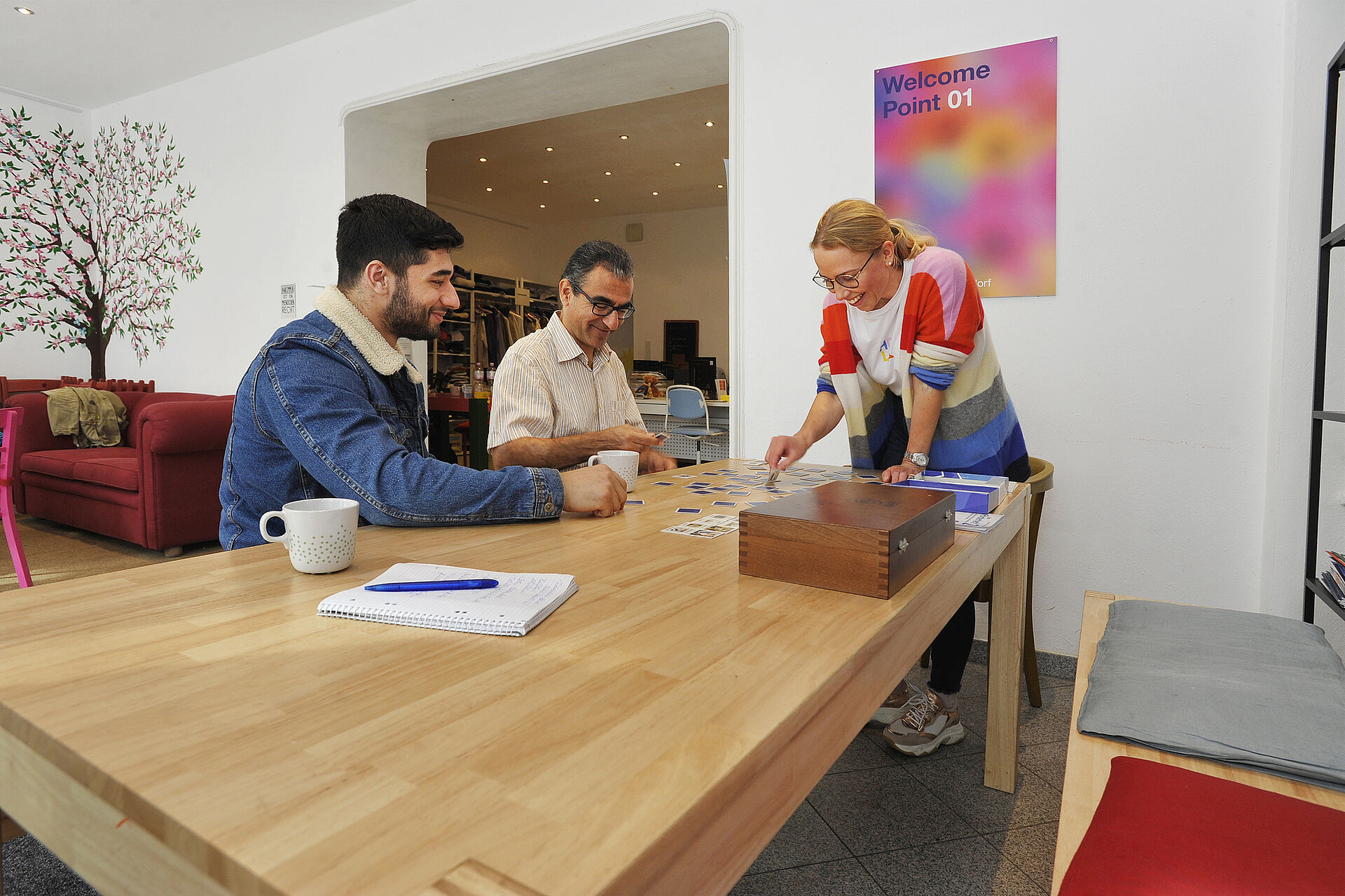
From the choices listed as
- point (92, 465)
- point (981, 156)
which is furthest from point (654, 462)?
point (92, 465)

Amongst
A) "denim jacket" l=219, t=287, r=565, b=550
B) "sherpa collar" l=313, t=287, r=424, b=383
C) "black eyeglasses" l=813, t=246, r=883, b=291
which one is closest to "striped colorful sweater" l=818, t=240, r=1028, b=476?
"black eyeglasses" l=813, t=246, r=883, b=291

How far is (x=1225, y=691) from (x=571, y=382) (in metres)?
1.78

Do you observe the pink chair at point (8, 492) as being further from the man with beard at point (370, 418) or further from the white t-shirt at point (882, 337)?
the white t-shirt at point (882, 337)

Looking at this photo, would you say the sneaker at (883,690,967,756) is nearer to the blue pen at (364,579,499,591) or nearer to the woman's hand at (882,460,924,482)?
the woman's hand at (882,460,924,482)

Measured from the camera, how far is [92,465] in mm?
4418

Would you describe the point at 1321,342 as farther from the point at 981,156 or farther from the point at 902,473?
the point at 902,473

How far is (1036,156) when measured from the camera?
8.98 feet

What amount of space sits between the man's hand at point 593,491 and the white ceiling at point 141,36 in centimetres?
417

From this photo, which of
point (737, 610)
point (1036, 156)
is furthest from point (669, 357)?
point (737, 610)

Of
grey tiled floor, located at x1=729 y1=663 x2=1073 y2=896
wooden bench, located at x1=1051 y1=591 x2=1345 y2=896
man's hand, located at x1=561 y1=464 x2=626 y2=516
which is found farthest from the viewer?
grey tiled floor, located at x1=729 y1=663 x2=1073 y2=896

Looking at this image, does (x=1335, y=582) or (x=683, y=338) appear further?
(x=683, y=338)

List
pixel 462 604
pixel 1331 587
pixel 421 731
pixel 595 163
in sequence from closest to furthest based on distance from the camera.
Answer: pixel 421 731 < pixel 462 604 < pixel 1331 587 < pixel 595 163

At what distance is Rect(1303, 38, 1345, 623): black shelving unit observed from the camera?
83.9 inches

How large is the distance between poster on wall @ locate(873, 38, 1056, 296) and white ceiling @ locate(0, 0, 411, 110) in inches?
124
